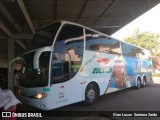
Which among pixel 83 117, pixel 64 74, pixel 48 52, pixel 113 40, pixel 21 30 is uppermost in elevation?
pixel 21 30

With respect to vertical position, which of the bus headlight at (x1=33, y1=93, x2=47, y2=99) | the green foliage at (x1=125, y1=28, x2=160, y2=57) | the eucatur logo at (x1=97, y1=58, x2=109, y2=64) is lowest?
the bus headlight at (x1=33, y1=93, x2=47, y2=99)

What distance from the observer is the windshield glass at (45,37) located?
28.5 feet

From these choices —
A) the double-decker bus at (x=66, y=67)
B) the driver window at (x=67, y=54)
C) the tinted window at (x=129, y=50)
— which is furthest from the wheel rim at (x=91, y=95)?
the tinted window at (x=129, y=50)

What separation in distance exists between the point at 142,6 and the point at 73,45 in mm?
7864

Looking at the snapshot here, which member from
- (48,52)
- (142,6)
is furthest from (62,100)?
(142,6)

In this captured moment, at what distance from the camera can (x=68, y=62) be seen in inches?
354

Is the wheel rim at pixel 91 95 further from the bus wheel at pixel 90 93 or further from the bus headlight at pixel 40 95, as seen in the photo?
the bus headlight at pixel 40 95

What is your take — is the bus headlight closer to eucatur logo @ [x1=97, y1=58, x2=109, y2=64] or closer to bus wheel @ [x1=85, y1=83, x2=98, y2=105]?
bus wheel @ [x1=85, y1=83, x2=98, y2=105]

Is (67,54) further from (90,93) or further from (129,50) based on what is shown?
(129,50)

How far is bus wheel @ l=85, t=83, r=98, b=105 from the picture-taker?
10117mm

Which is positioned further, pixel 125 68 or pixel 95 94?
pixel 125 68

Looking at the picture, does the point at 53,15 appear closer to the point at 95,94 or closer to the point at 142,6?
the point at 142,6

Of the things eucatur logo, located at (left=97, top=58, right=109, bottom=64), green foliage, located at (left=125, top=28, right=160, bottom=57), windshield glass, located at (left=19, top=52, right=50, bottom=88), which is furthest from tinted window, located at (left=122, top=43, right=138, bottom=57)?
green foliage, located at (left=125, top=28, right=160, bottom=57)

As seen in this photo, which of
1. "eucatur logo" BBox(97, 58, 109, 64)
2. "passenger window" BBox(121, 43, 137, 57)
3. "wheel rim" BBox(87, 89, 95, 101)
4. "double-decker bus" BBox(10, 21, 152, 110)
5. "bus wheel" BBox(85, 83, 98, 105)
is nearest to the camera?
"double-decker bus" BBox(10, 21, 152, 110)
